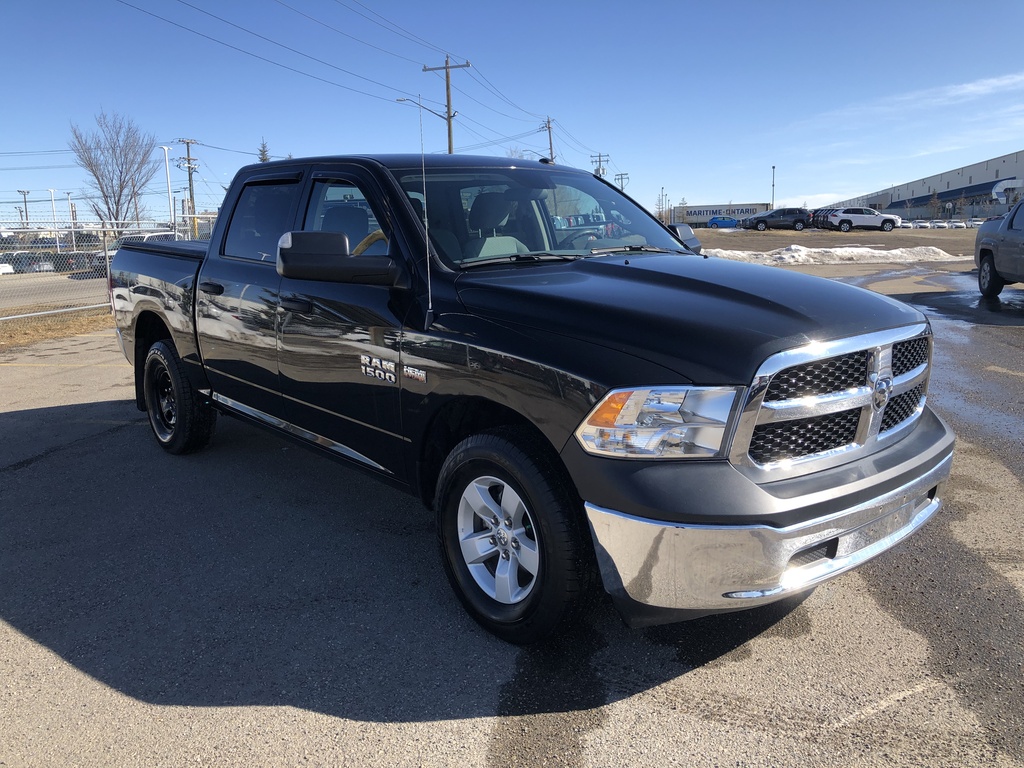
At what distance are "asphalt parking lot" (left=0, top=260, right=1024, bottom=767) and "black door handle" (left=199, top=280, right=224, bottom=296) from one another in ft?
4.08

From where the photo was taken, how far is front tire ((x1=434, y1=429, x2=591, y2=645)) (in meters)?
2.69

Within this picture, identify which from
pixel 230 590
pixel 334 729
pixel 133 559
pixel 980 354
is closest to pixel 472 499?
pixel 334 729

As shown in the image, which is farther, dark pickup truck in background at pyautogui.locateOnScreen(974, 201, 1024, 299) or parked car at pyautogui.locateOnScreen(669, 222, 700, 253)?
dark pickup truck in background at pyautogui.locateOnScreen(974, 201, 1024, 299)

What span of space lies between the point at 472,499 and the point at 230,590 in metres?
1.33

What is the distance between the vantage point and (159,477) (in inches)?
201

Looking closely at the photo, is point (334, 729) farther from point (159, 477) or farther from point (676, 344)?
point (159, 477)

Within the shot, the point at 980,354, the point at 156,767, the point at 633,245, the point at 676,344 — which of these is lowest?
the point at 156,767

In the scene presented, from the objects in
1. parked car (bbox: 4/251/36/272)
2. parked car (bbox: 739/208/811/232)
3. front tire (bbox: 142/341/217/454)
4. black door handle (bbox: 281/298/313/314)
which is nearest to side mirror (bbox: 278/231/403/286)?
black door handle (bbox: 281/298/313/314)

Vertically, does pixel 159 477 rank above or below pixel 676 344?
below

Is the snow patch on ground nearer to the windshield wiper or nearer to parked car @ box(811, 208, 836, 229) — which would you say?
the windshield wiper

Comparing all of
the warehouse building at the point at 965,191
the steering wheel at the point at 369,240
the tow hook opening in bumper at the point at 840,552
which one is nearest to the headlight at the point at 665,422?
the tow hook opening in bumper at the point at 840,552

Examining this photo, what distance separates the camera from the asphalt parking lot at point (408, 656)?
→ 2477mm

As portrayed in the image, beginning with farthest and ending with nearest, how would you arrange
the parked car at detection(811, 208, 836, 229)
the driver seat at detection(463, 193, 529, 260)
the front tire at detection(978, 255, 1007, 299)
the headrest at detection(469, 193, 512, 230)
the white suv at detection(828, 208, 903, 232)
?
1. the parked car at detection(811, 208, 836, 229)
2. the white suv at detection(828, 208, 903, 232)
3. the front tire at detection(978, 255, 1007, 299)
4. the headrest at detection(469, 193, 512, 230)
5. the driver seat at detection(463, 193, 529, 260)

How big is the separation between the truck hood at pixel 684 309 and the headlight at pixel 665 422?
66mm
